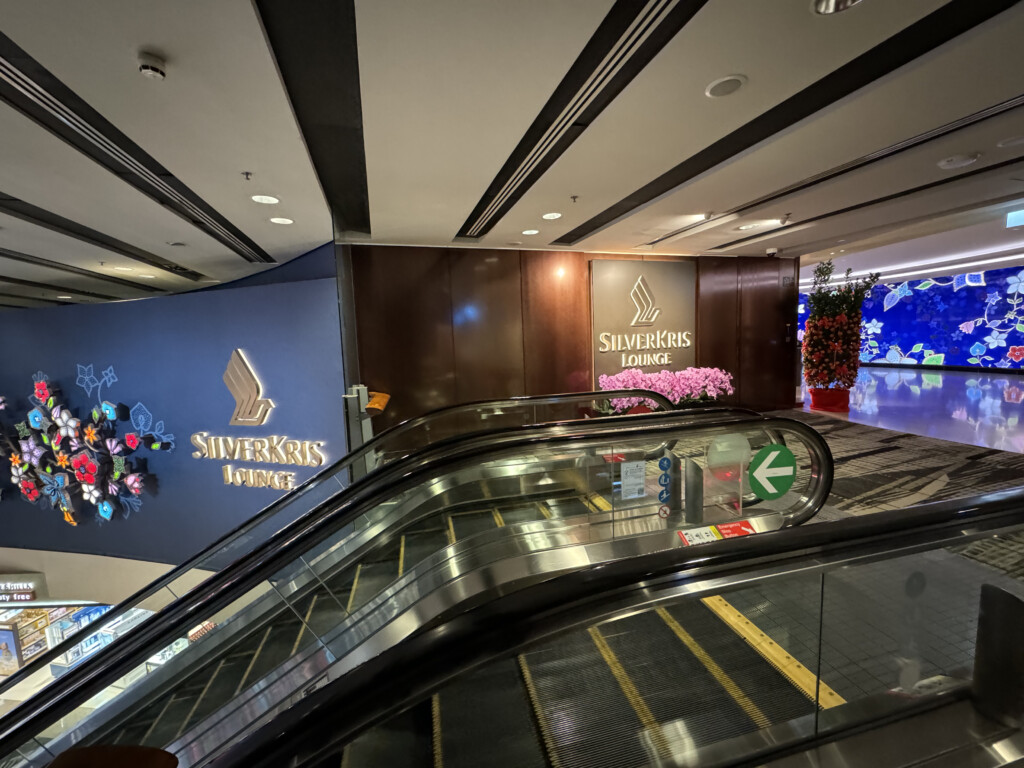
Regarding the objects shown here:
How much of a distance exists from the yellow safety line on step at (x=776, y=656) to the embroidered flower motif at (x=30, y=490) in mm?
10483

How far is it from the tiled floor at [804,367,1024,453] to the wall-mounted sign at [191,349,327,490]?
8.82 meters

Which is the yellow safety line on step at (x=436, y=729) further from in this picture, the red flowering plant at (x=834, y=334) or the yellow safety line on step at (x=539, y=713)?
the red flowering plant at (x=834, y=334)

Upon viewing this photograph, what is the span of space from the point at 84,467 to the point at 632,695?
884 cm

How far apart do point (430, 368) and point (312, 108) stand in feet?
13.4

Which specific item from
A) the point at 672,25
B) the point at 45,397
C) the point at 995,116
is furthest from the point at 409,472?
the point at 45,397

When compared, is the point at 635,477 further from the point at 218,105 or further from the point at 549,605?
the point at 218,105

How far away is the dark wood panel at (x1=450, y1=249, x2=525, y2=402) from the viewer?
259 inches

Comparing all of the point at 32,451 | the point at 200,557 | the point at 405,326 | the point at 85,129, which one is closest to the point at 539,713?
the point at 200,557

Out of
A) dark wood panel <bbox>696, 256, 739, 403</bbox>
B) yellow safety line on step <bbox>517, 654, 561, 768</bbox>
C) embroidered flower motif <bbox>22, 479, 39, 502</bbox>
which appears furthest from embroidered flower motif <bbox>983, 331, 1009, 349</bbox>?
embroidered flower motif <bbox>22, 479, 39, 502</bbox>

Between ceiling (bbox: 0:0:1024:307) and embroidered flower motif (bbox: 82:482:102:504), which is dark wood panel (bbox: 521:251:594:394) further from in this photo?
embroidered flower motif (bbox: 82:482:102:504)

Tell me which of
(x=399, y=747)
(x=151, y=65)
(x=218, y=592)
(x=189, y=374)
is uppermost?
(x=151, y=65)

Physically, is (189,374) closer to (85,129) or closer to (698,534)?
(85,129)

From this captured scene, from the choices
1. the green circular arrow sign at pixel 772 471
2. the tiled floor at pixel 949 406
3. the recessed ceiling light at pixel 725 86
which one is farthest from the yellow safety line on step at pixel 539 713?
the tiled floor at pixel 949 406

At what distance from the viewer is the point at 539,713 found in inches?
63.9
